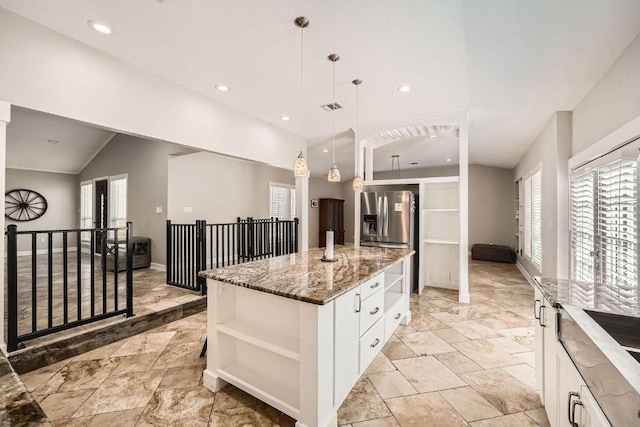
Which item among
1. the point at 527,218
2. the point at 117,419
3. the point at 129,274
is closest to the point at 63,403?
the point at 117,419

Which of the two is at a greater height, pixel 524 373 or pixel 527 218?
pixel 527 218

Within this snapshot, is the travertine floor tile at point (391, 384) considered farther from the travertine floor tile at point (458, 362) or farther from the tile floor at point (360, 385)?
the travertine floor tile at point (458, 362)

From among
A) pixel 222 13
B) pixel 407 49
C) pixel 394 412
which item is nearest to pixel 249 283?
pixel 394 412

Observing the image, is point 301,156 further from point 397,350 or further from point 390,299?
point 397,350

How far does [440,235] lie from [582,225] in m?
1.93

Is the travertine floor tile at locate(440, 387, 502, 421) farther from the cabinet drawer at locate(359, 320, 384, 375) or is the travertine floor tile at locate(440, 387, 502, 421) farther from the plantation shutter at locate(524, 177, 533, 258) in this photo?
the plantation shutter at locate(524, 177, 533, 258)

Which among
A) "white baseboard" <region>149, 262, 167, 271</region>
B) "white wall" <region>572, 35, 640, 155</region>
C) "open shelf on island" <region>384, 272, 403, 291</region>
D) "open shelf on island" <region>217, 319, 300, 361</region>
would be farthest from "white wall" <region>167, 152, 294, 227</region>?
"white wall" <region>572, 35, 640, 155</region>

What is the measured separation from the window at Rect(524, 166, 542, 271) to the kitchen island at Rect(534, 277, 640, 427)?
3354 mm

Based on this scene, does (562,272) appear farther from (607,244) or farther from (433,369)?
(433,369)

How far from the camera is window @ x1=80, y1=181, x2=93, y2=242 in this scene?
761 cm

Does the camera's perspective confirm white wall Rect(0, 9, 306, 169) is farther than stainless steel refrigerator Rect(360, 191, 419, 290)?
No

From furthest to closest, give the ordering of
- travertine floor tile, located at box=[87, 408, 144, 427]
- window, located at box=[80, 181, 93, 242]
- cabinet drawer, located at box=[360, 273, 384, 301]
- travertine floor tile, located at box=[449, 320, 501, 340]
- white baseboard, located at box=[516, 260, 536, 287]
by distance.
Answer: window, located at box=[80, 181, 93, 242] < white baseboard, located at box=[516, 260, 536, 287] < travertine floor tile, located at box=[449, 320, 501, 340] < cabinet drawer, located at box=[360, 273, 384, 301] < travertine floor tile, located at box=[87, 408, 144, 427]

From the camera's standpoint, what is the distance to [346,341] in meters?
1.71

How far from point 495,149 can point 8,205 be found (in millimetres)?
11627
